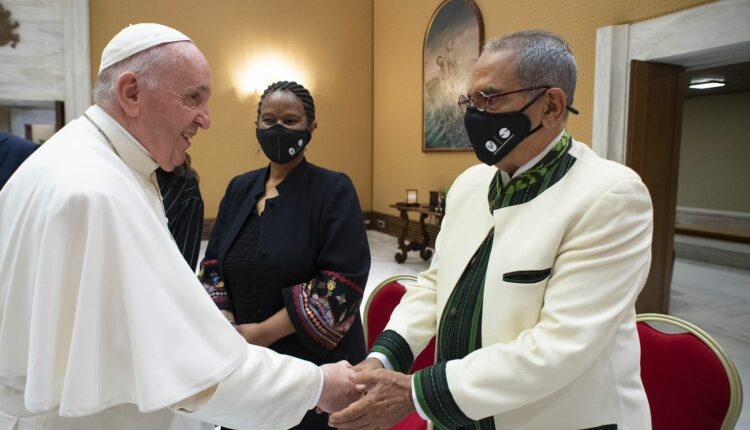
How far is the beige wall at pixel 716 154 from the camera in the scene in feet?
37.0

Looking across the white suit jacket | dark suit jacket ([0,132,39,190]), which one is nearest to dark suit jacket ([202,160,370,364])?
the white suit jacket

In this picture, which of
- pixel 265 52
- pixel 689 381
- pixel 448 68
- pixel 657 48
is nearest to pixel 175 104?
pixel 689 381

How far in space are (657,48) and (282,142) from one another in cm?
364

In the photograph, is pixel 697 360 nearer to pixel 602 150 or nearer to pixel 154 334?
pixel 154 334

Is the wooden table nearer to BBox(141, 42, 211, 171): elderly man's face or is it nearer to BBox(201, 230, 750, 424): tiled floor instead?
BBox(201, 230, 750, 424): tiled floor

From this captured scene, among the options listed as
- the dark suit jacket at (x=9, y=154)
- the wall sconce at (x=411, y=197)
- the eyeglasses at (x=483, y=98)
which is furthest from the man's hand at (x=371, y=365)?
the wall sconce at (x=411, y=197)

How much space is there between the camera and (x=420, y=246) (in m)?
7.74

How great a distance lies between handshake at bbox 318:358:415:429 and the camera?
140 cm

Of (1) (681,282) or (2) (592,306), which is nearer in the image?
(2) (592,306)

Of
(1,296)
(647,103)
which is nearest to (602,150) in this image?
(647,103)

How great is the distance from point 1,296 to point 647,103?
4.67 meters

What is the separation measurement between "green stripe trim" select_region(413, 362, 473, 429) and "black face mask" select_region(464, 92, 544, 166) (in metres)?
0.57

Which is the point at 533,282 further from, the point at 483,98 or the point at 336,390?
the point at 336,390

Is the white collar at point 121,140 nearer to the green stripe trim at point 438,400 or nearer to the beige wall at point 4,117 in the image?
the green stripe trim at point 438,400
